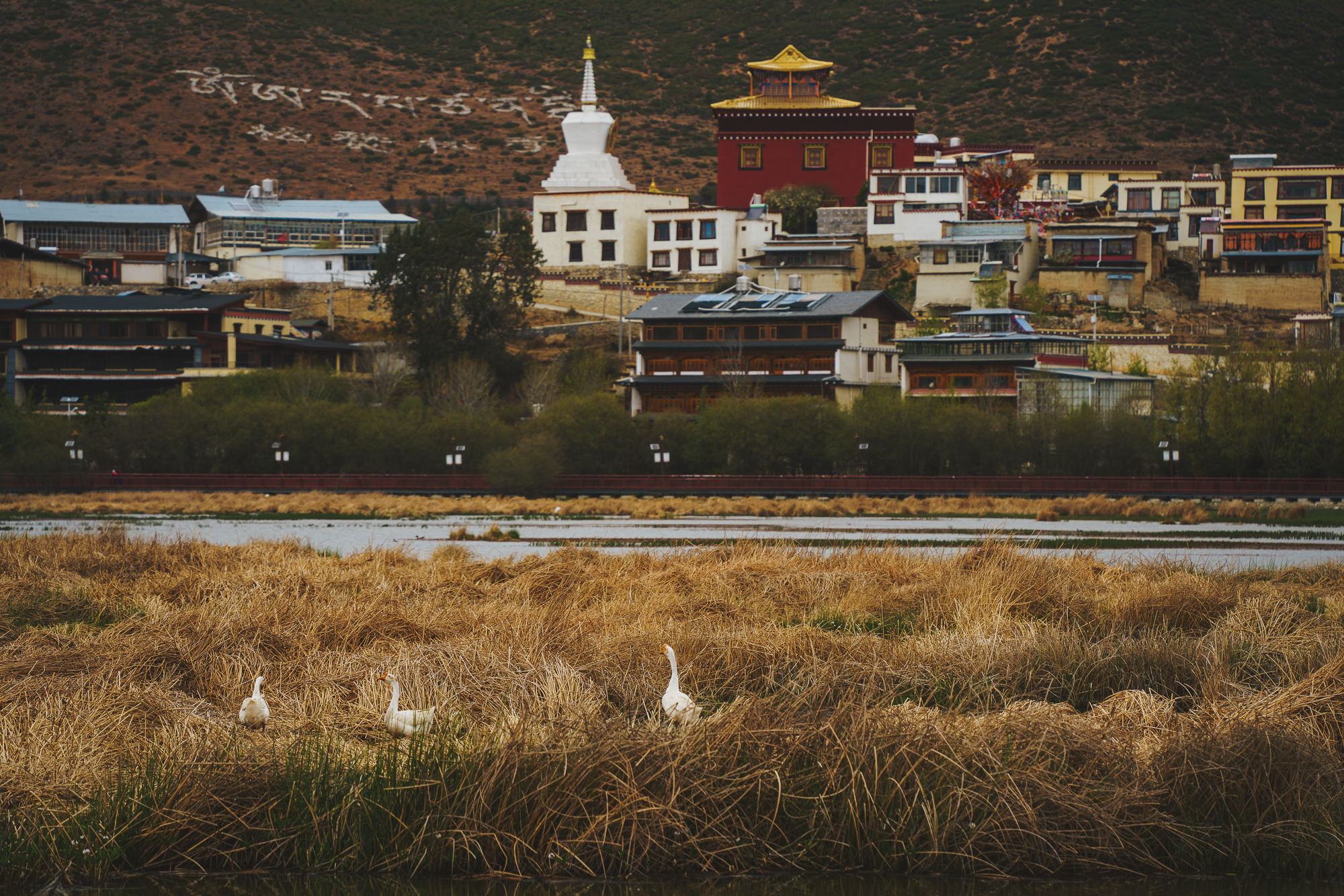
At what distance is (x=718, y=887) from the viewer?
1337cm

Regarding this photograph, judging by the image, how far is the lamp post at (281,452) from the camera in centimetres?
6990

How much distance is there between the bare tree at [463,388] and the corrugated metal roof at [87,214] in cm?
3748

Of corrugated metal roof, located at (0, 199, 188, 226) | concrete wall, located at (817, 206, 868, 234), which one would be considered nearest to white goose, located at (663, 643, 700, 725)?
concrete wall, located at (817, 206, 868, 234)

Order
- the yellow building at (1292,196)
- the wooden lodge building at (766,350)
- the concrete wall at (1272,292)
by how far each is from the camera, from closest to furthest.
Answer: the wooden lodge building at (766,350) < the concrete wall at (1272,292) < the yellow building at (1292,196)

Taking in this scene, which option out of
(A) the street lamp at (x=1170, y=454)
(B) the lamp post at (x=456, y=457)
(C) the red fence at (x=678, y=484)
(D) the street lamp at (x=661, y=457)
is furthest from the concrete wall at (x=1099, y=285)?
(B) the lamp post at (x=456, y=457)

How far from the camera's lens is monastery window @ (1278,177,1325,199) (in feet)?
312

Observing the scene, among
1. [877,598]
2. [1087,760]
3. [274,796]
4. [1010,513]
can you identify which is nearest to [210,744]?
[274,796]

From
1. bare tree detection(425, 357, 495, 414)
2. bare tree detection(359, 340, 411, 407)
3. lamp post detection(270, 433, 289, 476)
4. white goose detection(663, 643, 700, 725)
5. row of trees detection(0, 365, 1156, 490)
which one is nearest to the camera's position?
white goose detection(663, 643, 700, 725)

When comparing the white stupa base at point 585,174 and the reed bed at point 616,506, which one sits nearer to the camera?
the reed bed at point 616,506

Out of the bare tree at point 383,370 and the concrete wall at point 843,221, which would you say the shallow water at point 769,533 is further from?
the concrete wall at point 843,221

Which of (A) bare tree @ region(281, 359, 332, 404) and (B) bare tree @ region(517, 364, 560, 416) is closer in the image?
(A) bare tree @ region(281, 359, 332, 404)

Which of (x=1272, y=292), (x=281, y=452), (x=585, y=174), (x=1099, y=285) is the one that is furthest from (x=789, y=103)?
(x=281, y=452)

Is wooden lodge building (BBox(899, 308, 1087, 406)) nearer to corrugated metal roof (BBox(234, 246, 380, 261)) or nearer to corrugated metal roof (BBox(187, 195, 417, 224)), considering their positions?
corrugated metal roof (BBox(234, 246, 380, 261))

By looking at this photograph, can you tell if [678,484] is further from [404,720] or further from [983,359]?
[404,720]
